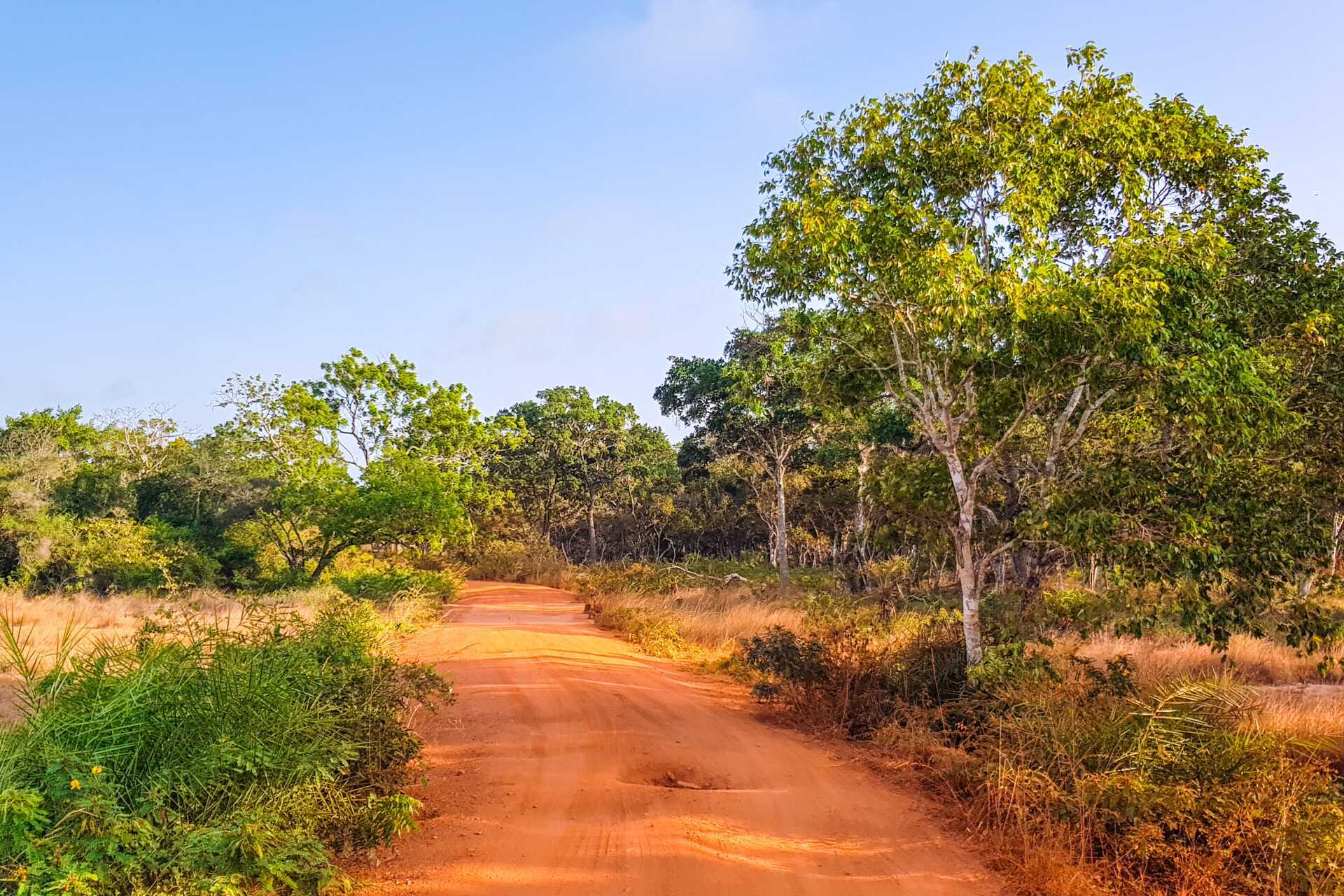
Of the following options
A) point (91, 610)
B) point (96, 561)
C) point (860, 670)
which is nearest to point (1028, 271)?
point (860, 670)

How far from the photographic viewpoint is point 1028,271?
7.71 metres

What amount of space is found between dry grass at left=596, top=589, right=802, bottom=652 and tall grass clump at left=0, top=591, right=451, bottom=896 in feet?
24.4

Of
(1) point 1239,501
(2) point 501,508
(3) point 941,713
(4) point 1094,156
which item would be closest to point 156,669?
(3) point 941,713

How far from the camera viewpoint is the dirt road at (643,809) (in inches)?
193

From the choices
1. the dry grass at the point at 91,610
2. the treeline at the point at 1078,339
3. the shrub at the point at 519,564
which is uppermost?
the treeline at the point at 1078,339

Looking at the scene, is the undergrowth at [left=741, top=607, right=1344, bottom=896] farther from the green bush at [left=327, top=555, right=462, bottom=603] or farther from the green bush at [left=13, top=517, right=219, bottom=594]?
the green bush at [left=13, top=517, right=219, bottom=594]

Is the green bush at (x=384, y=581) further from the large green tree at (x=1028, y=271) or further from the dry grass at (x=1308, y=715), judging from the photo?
the dry grass at (x=1308, y=715)

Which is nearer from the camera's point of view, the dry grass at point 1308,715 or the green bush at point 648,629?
the dry grass at point 1308,715

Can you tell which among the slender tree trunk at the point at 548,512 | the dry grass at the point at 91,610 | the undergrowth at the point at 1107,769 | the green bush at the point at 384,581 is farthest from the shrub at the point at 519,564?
the undergrowth at the point at 1107,769

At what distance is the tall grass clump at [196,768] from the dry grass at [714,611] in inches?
293

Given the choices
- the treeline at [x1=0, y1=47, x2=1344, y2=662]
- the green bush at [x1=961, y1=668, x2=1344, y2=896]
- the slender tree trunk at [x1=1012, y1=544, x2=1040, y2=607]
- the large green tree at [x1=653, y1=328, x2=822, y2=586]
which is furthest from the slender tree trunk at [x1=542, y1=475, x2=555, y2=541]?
the green bush at [x1=961, y1=668, x2=1344, y2=896]

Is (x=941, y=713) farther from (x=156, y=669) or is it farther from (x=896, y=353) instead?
(x=156, y=669)

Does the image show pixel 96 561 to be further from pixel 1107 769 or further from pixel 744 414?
pixel 1107 769

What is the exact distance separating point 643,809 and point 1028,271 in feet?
20.0
